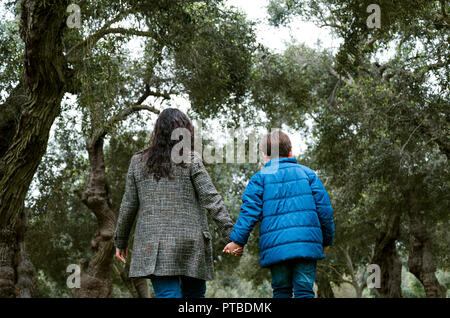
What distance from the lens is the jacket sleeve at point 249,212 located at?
3.90 meters

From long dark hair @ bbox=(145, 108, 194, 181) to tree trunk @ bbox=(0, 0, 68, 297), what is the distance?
2.96 meters

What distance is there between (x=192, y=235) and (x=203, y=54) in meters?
6.66

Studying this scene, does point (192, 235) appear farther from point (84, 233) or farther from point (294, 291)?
point (84, 233)

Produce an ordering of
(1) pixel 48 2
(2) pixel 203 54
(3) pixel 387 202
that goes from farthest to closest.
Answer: (3) pixel 387 202 < (2) pixel 203 54 < (1) pixel 48 2

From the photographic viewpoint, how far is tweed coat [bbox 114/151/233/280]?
370 cm

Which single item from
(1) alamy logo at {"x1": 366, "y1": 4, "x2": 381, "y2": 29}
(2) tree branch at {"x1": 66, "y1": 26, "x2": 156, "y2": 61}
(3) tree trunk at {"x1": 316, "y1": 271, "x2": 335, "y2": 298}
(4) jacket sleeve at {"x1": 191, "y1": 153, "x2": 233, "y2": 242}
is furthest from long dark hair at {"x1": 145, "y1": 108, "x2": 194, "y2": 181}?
(3) tree trunk at {"x1": 316, "y1": 271, "x2": 335, "y2": 298}

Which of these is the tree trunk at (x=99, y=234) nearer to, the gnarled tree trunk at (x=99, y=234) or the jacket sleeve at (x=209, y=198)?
the gnarled tree trunk at (x=99, y=234)

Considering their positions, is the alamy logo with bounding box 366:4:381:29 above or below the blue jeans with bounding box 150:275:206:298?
above

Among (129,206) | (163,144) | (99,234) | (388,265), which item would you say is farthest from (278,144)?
(388,265)

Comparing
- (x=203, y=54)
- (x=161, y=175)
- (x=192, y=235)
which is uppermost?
(x=203, y=54)

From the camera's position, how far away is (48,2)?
582cm

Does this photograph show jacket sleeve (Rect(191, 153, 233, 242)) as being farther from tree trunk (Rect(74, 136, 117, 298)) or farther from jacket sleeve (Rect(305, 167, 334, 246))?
tree trunk (Rect(74, 136, 117, 298))

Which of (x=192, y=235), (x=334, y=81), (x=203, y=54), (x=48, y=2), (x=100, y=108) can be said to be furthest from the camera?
(x=334, y=81)
